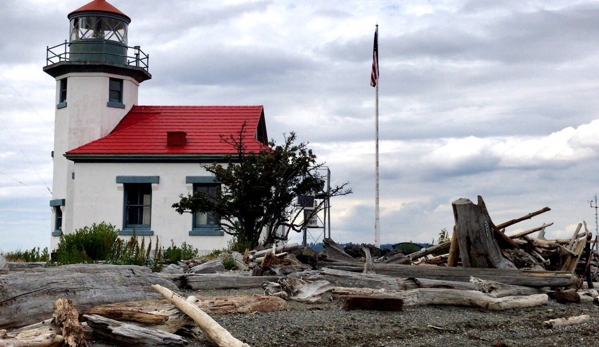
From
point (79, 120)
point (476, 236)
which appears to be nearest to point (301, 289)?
point (476, 236)

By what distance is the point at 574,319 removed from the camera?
9.98 metres

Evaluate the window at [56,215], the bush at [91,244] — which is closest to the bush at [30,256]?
the bush at [91,244]

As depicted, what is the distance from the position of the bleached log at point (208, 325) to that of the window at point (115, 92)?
22.1 meters

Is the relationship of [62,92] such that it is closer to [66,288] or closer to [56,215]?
[56,215]

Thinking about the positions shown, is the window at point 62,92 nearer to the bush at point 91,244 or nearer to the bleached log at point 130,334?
the bush at point 91,244

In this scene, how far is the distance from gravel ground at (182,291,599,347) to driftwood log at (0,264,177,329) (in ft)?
4.05

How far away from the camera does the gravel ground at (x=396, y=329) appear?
7.92 m

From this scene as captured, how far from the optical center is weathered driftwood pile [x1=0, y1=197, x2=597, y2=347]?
7.16 metres

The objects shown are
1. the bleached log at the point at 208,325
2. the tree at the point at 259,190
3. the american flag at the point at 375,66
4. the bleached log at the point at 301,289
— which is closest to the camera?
the bleached log at the point at 208,325

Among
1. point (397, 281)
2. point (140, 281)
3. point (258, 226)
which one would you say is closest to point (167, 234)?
point (258, 226)

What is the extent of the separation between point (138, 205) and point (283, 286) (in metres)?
16.9

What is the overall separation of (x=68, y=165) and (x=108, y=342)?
22280mm

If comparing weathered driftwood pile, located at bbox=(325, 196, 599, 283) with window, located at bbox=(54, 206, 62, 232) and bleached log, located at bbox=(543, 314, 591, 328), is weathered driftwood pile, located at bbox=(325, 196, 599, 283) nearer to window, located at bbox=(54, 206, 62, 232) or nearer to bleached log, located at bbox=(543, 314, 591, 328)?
bleached log, located at bbox=(543, 314, 591, 328)

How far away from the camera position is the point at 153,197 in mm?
26391
